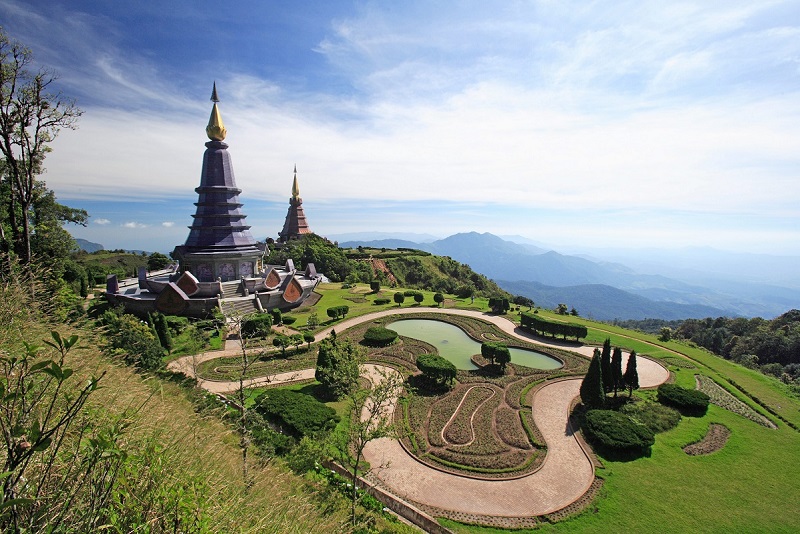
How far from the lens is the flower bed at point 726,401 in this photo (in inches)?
777

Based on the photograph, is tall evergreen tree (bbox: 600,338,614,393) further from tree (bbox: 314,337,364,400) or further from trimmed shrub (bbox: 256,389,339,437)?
trimmed shrub (bbox: 256,389,339,437)

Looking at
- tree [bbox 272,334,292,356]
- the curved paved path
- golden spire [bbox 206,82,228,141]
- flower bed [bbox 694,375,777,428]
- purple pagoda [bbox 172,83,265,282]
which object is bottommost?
the curved paved path

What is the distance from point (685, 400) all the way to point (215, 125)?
44.6m

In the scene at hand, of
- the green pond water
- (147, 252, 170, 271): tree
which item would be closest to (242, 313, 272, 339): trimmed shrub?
the green pond water

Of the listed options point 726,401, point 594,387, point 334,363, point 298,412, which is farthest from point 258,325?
point 726,401

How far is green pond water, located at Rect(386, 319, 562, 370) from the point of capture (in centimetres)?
2684

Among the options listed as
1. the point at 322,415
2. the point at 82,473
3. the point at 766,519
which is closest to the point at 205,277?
the point at 322,415

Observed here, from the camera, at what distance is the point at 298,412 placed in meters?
16.6

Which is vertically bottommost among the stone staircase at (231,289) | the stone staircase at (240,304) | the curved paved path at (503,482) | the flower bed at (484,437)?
the curved paved path at (503,482)

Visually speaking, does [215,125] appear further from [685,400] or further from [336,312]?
[685,400]

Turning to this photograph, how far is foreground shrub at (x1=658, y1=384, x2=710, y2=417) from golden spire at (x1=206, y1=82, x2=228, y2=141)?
4321cm

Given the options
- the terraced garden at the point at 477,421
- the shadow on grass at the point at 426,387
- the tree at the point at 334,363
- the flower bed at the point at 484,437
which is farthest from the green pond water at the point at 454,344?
the tree at the point at 334,363

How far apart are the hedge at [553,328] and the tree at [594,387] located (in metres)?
11.3

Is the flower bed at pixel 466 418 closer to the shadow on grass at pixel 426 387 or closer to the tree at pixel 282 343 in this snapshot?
the shadow on grass at pixel 426 387
